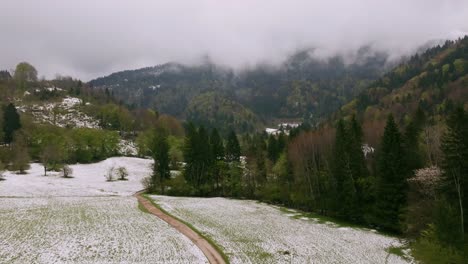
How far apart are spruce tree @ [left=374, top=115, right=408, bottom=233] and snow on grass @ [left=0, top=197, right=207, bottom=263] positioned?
105ft

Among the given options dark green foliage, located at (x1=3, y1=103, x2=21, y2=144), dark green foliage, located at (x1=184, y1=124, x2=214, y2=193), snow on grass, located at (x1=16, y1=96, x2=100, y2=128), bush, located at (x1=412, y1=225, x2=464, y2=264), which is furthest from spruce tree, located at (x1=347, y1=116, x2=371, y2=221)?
A: snow on grass, located at (x1=16, y1=96, x2=100, y2=128)

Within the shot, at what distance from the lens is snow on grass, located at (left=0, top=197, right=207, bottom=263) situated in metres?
28.7

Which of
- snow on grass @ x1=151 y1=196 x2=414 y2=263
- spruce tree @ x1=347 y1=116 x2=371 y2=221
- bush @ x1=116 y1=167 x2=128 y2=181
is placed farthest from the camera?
bush @ x1=116 y1=167 x2=128 y2=181

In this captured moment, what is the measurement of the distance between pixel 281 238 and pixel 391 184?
22.1 metres

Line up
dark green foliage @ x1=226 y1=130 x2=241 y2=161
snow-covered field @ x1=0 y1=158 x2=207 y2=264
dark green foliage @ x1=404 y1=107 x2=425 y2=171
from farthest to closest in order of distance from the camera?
dark green foliage @ x1=226 y1=130 x2=241 y2=161
dark green foliage @ x1=404 y1=107 x2=425 y2=171
snow-covered field @ x1=0 y1=158 x2=207 y2=264

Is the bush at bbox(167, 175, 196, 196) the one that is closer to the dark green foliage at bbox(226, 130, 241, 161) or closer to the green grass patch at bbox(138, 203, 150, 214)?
the dark green foliage at bbox(226, 130, 241, 161)

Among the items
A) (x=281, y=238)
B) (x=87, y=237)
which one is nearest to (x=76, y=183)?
(x=87, y=237)

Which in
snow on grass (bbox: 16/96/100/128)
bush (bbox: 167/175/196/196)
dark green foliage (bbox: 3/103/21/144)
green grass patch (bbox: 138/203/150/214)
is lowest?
green grass patch (bbox: 138/203/150/214)

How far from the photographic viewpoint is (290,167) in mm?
78938

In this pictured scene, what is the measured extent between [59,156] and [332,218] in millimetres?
86904

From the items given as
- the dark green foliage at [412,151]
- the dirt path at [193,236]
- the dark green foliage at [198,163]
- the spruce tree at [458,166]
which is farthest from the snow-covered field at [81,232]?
the dark green foliage at [412,151]

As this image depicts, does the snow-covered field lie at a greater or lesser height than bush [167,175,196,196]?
lesser

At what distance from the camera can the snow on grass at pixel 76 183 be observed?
2744 inches

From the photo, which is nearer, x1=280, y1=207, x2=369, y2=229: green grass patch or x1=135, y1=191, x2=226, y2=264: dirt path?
x1=135, y1=191, x2=226, y2=264: dirt path
